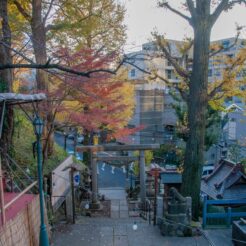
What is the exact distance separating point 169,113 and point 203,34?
67.7ft

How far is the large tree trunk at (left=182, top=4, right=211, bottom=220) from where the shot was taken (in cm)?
945

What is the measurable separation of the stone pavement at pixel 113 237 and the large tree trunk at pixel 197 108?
215 centimetres

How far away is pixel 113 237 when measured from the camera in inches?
313

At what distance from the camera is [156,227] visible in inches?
340

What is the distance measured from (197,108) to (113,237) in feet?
16.5

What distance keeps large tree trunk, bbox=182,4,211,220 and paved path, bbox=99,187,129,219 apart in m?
3.22

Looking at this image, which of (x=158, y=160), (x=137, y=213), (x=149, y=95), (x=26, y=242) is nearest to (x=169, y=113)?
(x=149, y=95)

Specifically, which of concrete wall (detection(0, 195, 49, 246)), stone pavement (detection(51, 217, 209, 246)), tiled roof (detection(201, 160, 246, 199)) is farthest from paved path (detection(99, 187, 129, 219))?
concrete wall (detection(0, 195, 49, 246))

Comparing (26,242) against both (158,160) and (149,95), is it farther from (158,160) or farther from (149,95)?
(149,95)

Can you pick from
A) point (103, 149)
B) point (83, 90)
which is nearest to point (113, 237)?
point (103, 149)

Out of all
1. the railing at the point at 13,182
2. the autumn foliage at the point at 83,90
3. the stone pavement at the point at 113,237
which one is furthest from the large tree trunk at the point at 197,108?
the railing at the point at 13,182

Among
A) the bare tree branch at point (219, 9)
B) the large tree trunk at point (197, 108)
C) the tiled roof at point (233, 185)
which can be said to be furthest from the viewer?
the tiled roof at point (233, 185)

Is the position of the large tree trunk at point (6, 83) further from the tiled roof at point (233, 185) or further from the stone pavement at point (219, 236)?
the tiled roof at point (233, 185)

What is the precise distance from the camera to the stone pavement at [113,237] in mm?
7590
